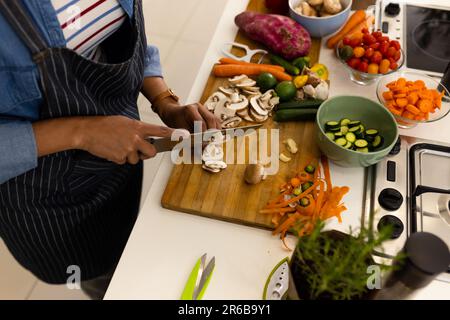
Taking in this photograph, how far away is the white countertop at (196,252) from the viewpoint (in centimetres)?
82

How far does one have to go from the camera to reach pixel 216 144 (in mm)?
1027

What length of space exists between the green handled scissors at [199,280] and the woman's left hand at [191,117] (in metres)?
0.33

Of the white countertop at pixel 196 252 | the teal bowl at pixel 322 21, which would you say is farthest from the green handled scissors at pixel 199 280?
the teal bowl at pixel 322 21

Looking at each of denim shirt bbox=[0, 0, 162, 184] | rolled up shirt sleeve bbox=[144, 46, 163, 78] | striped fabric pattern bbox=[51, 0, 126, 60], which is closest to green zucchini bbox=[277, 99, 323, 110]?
rolled up shirt sleeve bbox=[144, 46, 163, 78]

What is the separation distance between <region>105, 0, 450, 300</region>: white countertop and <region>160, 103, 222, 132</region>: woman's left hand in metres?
0.14

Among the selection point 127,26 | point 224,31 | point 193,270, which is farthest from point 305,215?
point 224,31

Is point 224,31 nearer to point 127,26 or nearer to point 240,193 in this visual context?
point 127,26

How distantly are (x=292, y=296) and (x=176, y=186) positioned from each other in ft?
1.27

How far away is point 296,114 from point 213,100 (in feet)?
0.77

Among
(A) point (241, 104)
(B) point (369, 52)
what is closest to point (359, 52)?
(B) point (369, 52)

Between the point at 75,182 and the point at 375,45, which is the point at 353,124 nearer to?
the point at 375,45

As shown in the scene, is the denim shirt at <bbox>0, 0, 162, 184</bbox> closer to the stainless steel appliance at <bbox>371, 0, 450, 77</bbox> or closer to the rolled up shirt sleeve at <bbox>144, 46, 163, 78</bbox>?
the rolled up shirt sleeve at <bbox>144, 46, 163, 78</bbox>

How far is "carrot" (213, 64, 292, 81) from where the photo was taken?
121 cm

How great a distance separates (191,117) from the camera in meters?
0.99
